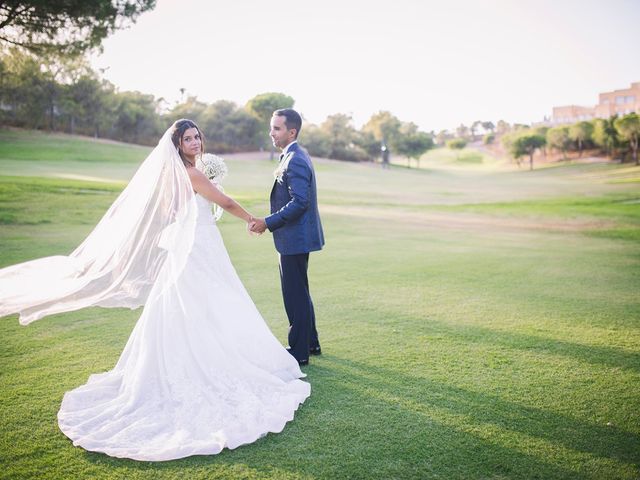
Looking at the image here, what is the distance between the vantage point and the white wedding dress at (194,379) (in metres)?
3.63

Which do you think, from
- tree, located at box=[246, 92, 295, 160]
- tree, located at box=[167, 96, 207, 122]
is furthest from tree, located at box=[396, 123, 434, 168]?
tree, located at box=[167, 96, 207, 122]

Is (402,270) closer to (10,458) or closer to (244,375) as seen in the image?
(244,375)

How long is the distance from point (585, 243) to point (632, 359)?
1106cm

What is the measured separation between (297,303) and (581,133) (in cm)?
8724

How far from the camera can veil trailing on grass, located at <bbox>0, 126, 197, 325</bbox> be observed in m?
4.71

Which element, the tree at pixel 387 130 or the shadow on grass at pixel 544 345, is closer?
the shadow on grass at pixel 544 345

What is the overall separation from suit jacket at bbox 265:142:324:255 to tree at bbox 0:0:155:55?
16196 mm

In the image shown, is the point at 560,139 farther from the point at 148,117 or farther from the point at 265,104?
the point at 148,117

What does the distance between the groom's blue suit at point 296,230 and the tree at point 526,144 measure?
87.4 m

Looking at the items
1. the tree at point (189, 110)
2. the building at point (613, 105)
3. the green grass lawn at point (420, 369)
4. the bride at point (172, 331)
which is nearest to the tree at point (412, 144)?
the building at point (613, 105)

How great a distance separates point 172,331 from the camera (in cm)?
433

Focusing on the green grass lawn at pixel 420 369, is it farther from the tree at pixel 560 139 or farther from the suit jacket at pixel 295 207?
the tree at pixel 560 139

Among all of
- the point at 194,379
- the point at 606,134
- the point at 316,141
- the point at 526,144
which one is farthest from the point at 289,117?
the point at 526,144

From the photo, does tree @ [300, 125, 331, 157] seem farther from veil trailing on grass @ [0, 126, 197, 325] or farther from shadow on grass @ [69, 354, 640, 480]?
shadow on grass @ [69, 354, 640, 480]
